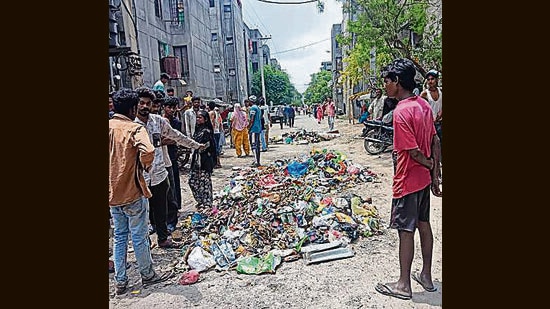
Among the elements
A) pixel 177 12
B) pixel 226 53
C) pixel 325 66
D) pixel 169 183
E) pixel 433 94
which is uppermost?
pixel 325 66

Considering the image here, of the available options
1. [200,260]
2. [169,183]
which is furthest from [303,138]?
[200,260]

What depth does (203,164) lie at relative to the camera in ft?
19.1

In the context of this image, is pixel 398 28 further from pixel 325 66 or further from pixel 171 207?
pixel 325 66

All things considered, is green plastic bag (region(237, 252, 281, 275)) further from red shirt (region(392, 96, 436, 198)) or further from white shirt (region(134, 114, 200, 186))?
red shirt (region(392, 96, 436, 198))

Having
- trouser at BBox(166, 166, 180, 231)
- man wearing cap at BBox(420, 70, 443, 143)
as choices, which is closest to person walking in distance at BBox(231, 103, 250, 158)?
trouser at BBox(166, 166, 180, 231)

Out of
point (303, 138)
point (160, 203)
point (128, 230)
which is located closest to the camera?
point (128, 230)

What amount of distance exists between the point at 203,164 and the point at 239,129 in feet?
20.1

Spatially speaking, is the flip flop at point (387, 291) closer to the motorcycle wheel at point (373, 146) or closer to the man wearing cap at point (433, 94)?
the man wearing cap at point (433, 94)

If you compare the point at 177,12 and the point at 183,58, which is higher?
the point at 177,12

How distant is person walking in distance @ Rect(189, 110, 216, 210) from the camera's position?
5.80m

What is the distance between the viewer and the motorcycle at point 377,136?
10.4m

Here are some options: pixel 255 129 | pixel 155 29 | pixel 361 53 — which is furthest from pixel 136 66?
pixel 361 53

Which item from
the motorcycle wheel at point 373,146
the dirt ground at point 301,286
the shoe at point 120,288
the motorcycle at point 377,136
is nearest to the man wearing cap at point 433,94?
the dirt ground at point 301,286

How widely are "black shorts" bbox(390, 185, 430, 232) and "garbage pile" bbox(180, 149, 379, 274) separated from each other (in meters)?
1.41
